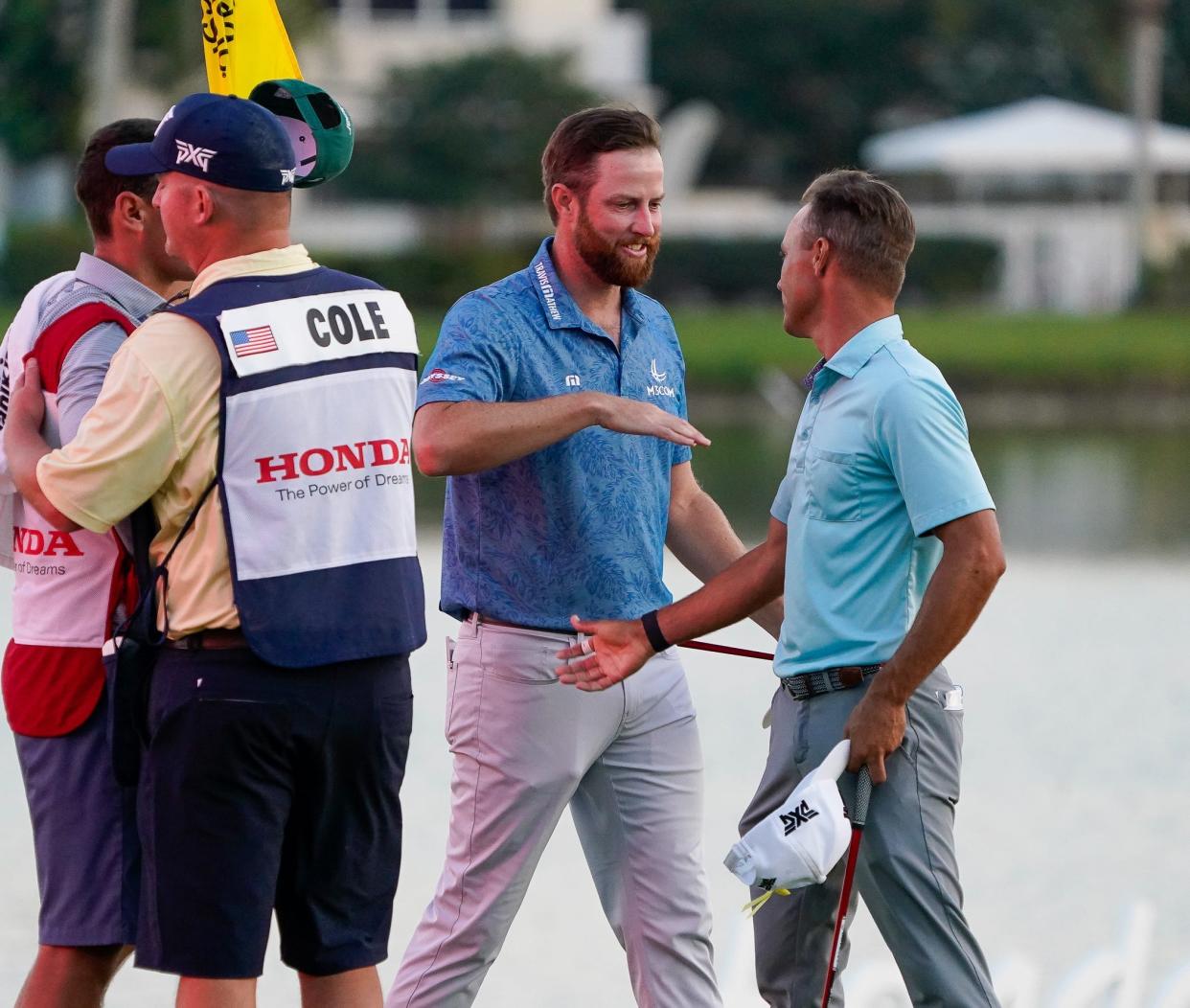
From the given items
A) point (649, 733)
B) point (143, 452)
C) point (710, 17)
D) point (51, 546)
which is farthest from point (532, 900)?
point (710, 17)

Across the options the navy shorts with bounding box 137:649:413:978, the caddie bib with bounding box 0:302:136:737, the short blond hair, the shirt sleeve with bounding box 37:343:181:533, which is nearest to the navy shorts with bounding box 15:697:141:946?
the caddie bib with bounding box 0:302:136:737

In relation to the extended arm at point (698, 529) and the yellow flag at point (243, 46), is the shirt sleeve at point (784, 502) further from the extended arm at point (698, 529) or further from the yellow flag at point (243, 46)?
the yellow flag at point (243, 46)

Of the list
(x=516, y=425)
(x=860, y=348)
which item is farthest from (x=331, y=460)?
(x=860, y=348)

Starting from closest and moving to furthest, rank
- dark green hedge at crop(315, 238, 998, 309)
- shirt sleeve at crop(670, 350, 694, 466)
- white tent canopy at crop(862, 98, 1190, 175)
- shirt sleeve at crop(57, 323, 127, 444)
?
shirt sleeve at crop(57, 323, 127, 444) < shirt sleeve at crop(670, 350, 694, 466) < dark green hedge at crop(315, 238, 998, 309) < white tent canopy at crop(862, 98, 1190, 175)

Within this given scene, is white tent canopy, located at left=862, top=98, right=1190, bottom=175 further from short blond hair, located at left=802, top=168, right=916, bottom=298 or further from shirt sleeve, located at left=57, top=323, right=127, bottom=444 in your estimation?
shirt sleeve, located at left=57, top=323, right=127, bottom=444

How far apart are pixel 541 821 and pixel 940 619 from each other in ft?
3.36

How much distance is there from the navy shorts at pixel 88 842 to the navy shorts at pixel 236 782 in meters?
0.31

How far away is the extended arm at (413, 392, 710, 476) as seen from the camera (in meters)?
4.07

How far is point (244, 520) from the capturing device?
3625mm

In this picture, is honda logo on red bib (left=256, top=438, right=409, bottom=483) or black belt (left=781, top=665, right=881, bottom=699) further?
black belt (left=781, top=665, right=881, bottom=699)

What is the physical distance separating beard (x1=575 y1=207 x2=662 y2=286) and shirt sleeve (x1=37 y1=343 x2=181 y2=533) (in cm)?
111

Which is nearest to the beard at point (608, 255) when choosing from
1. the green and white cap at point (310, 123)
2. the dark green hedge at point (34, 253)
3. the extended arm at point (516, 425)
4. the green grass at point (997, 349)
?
the extended arm at point (516, 425)

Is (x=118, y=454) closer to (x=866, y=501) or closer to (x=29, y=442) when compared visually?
(x=29, y=442)

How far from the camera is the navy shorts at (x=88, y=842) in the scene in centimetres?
402
